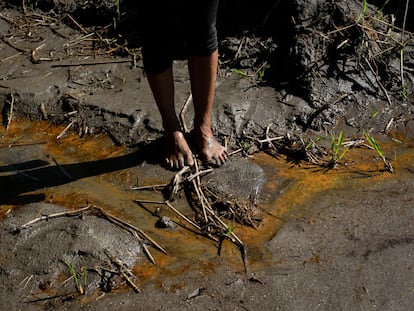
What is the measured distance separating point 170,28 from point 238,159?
0.87m

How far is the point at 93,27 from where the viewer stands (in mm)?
4508

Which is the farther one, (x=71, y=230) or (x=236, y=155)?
(x=236, y=155)

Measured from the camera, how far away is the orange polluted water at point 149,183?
9.21 feet

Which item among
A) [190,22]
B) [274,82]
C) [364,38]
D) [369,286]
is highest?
[190,22]

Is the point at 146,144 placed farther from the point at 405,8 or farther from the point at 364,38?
the point at 405,8

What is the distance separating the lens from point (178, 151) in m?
3.27

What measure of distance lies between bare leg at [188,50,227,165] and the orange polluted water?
0.73 feet

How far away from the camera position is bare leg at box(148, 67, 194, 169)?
3.04 m

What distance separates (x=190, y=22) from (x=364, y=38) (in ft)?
4.79

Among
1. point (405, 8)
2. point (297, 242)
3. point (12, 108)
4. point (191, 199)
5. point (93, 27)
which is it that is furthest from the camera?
point (93, 27)

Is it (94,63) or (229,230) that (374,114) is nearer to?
(229,230)

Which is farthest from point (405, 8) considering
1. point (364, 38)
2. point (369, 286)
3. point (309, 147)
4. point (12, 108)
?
point (12, 108)

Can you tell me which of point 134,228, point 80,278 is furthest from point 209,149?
point 80,278

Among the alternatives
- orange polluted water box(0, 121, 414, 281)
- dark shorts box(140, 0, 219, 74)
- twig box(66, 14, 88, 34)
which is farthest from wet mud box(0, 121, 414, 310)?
twig box(66, 14, 88, 34)
